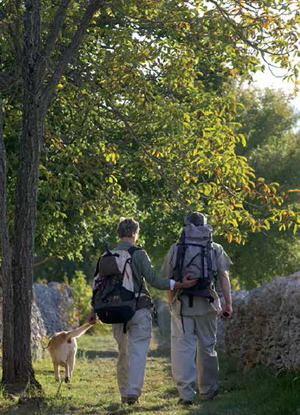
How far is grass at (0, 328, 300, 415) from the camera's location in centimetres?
942

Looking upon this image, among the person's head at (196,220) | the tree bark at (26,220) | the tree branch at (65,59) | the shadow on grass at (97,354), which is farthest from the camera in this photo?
the shadow on grass at (97,354)

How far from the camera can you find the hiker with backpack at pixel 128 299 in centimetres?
1018

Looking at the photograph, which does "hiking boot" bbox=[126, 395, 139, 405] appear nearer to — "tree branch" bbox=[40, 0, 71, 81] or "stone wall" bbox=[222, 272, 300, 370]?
"stone wall" bbox=[222, 272, 300, 370]

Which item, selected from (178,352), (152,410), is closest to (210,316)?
(178,352)

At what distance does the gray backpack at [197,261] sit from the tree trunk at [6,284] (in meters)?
2.17

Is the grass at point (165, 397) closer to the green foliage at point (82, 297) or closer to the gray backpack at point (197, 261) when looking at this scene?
the gray backpack at point (197, 261)

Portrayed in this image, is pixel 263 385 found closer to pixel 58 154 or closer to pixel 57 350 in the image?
pixel 57 350

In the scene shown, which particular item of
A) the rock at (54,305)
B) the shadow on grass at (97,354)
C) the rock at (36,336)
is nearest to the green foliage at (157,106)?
the rock at (36,336)

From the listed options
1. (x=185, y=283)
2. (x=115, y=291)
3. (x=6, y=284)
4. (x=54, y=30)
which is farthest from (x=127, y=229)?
(x=54, y=30)

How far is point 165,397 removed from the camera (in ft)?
39.0

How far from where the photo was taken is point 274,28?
1288cm

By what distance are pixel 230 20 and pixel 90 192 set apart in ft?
13.8

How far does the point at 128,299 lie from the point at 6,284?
6.44 feet

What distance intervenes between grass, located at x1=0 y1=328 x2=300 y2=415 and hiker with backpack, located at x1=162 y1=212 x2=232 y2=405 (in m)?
0.30
